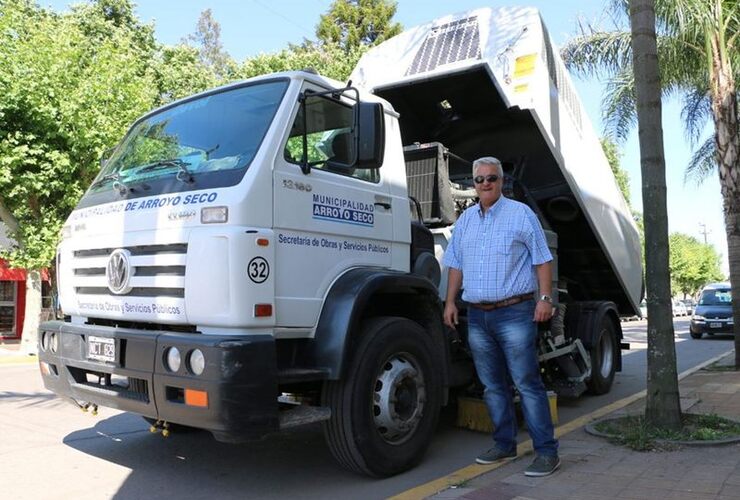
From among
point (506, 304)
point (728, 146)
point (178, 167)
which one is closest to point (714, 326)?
point (728, 146)

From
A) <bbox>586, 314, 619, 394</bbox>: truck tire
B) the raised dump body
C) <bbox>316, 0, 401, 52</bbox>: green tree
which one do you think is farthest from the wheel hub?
<bbox>316, 0, 401, 52</bbox>: green tree

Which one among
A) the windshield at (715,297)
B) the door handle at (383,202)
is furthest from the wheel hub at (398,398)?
the windshield at (715,297)

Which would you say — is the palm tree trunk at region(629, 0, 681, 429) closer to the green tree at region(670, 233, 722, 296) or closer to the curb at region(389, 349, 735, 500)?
the curb at region(389, 349, 735, 500)

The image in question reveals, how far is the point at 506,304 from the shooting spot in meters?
4.43

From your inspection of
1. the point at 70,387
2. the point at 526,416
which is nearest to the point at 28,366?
the point at 70,387

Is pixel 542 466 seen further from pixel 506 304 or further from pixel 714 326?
pixel 714 326

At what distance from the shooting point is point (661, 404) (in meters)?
5.26

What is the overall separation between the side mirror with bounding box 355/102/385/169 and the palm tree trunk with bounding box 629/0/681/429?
2473 mm

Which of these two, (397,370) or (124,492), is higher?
(397,370)

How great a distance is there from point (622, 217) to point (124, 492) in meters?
6.19

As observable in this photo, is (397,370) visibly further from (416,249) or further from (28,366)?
(28,366)

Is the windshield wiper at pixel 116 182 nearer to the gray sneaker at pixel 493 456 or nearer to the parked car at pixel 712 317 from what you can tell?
the gray sneaker at pixel 493 456

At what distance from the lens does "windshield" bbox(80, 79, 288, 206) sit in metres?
4.03

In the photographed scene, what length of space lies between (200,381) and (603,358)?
596cm
